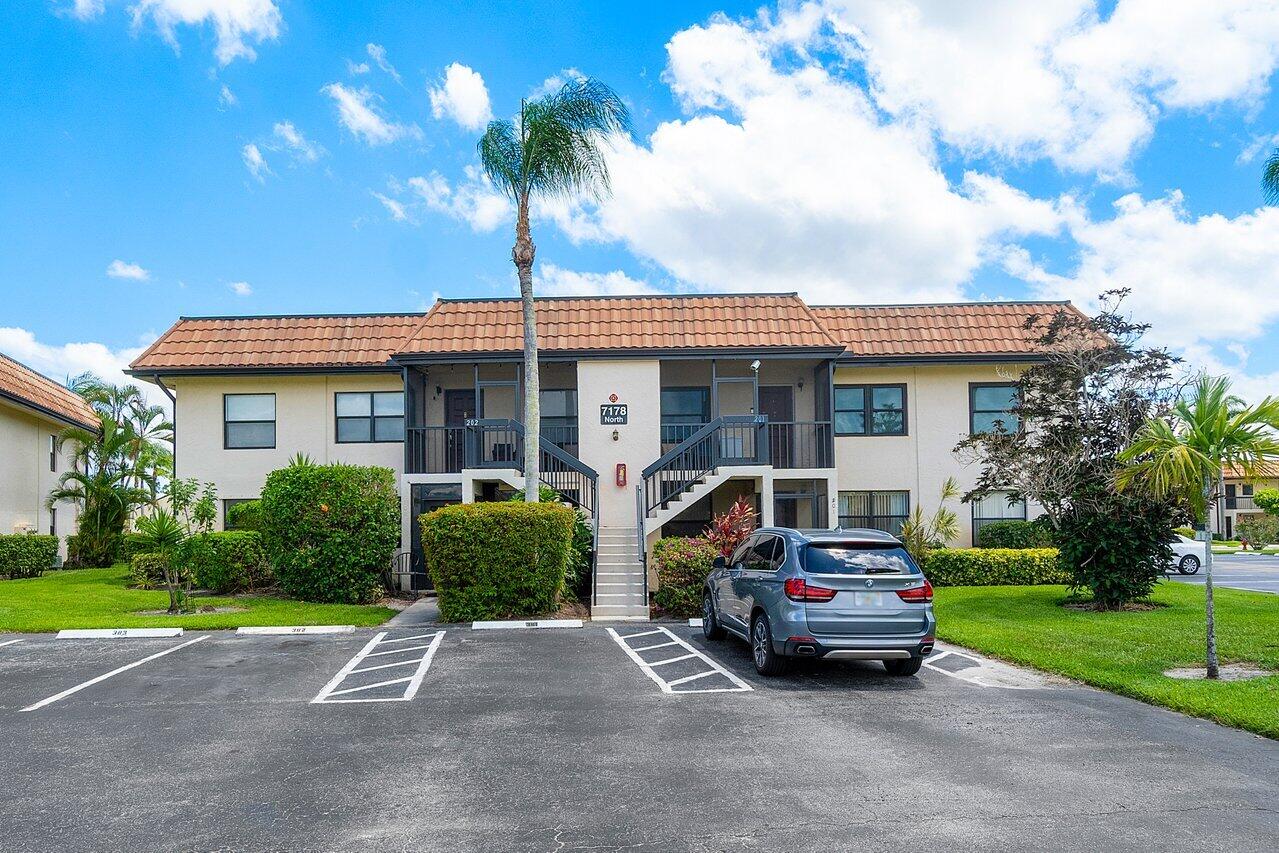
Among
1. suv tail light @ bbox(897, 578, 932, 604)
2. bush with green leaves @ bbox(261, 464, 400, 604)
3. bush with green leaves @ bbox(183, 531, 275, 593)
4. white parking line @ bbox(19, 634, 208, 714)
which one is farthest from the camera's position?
bush with green leaves @ bbox(183, 531, 275, 593)

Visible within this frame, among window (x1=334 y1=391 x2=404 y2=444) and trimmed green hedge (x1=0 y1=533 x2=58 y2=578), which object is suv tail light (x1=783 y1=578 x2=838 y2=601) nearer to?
window (x1=334 y1=391 x2=404 y2=444)

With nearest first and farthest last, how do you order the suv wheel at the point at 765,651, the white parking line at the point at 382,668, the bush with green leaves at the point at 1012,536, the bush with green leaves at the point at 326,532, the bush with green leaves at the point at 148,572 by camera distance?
the white parking line at the point at 382,668
the suv wheel at the point at 765,651
the bush with green leaves at the point at 326,532
the bush with green leaves at the point at 148,572
the bush with green leaves at the point at 1012,536

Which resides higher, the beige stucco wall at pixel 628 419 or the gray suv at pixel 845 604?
the beige stucco wall at pixel 628 419

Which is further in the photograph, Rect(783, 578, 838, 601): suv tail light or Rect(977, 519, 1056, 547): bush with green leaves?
Rect(977, 519, 1056, 547): bush with green leaves

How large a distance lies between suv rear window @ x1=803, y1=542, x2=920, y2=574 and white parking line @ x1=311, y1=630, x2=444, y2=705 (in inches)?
179

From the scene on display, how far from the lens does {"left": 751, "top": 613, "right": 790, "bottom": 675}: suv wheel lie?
9906mm

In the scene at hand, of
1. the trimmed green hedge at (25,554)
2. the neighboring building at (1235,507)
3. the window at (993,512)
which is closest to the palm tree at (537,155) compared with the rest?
the window at (993,512)

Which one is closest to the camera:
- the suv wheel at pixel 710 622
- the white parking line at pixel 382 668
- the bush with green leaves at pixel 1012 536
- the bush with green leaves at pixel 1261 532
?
the white parking line at pixel 382 668

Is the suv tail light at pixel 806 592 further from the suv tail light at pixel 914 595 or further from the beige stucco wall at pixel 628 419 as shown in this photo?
the beige stucco wall at pixel 628 419

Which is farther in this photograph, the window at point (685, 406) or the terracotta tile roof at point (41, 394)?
the terracotta tile roof at point (41, 394)

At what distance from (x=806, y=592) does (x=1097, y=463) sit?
8608 millimetres

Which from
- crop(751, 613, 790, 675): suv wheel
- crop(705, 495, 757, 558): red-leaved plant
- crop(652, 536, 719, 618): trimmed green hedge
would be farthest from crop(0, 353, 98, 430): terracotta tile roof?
crop(751, 613, 790, 675): suv wheel

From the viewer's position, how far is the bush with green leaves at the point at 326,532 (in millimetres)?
16375

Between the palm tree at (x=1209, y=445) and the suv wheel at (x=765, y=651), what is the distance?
183 inches
